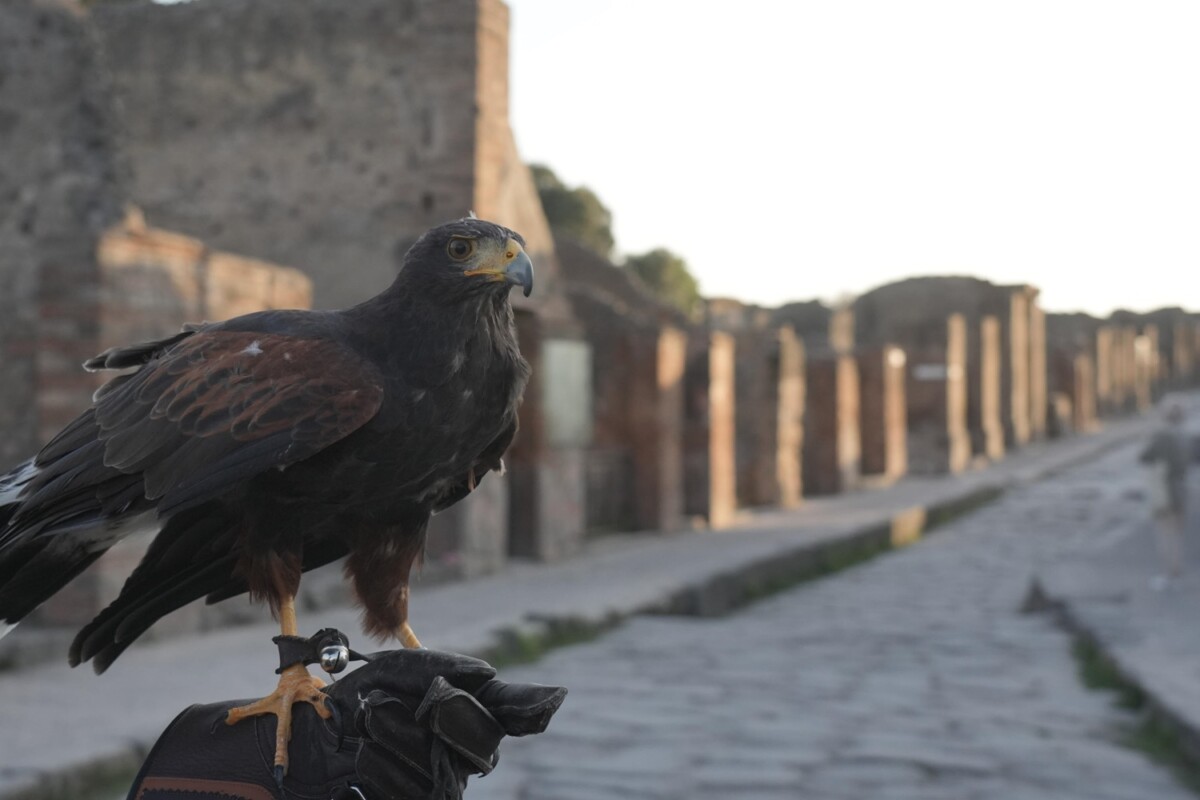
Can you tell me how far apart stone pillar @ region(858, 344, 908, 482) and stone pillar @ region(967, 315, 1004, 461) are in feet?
27.2

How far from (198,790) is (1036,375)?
139ft

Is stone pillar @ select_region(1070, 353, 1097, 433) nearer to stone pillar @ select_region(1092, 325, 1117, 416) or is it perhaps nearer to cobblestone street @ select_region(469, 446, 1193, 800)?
stone pillar @ select_region(1092, 325, 1117, 416)

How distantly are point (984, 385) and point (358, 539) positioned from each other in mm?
33713

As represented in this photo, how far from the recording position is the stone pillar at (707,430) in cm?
1612

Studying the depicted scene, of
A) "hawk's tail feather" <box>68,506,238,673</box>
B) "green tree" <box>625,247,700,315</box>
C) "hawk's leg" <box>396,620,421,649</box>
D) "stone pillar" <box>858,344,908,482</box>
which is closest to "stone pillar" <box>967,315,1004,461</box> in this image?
"green tree" <box>625,247,700,315</box>

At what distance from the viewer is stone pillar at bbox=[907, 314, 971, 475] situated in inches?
1169

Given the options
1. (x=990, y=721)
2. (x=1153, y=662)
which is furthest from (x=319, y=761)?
(x=1153, y=662)

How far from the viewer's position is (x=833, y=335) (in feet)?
117

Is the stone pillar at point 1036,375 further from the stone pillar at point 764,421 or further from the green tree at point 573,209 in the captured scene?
the stone pillar at point 764,421

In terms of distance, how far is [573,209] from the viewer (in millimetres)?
32188

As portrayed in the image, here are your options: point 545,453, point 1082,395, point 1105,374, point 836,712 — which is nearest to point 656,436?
point 545,453

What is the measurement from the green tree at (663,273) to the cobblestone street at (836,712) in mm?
24131

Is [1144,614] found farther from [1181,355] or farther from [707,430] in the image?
[1181,355]

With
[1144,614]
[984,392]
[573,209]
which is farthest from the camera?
[984,392]
